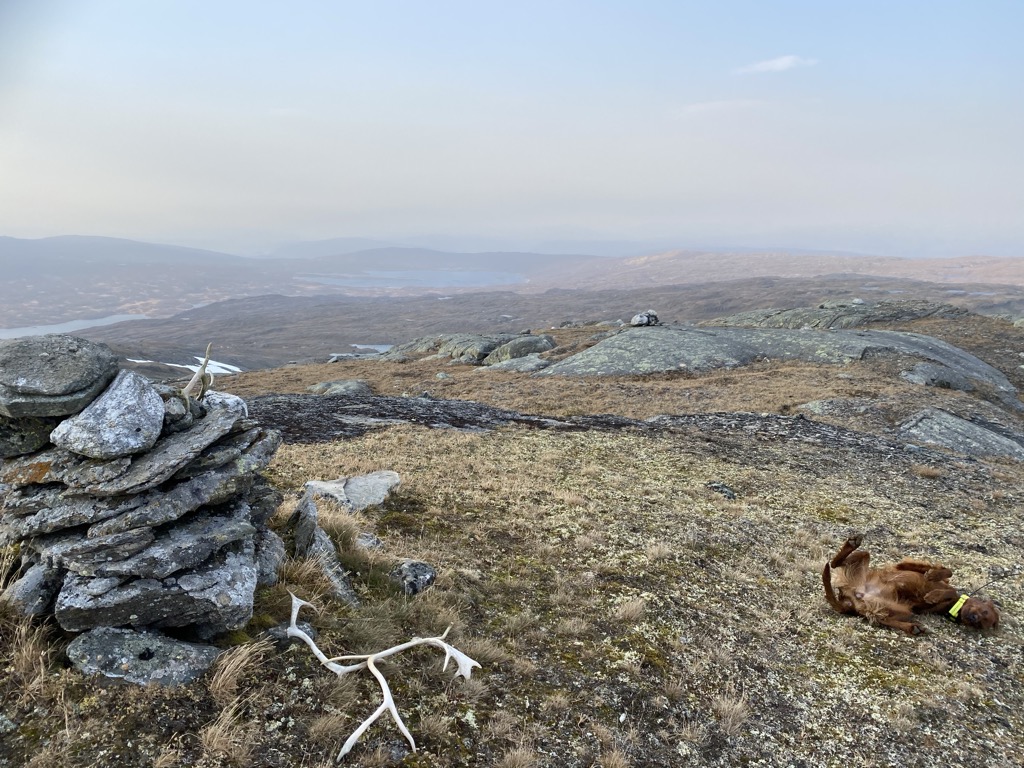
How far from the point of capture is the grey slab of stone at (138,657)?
4883 millimetres

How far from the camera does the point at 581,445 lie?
61.9 ft

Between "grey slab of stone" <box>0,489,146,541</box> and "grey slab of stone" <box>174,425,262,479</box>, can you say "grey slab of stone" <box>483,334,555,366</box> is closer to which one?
"grey slab of stone" <box>174,425,262,479</box>

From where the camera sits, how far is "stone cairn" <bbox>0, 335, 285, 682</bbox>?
5203 millimetres

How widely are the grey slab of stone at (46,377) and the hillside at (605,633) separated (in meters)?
2.16

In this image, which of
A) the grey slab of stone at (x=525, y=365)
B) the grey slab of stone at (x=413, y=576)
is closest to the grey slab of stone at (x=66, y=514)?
the grey slab of stone at (x=413, y=576)

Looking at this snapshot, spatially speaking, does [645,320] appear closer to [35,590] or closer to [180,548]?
[180,548]

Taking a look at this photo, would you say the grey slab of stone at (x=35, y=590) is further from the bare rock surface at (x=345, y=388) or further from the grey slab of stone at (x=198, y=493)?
the bare rock surface at (x=345, y=388)

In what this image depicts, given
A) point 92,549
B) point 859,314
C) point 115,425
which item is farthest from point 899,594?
point 859,314

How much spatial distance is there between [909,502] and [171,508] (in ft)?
57.1

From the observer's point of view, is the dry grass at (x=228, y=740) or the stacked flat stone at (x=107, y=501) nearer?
the dry grass at (x=228, y=740)

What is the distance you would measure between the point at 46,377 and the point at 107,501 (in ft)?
4.62

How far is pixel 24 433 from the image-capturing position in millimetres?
5816

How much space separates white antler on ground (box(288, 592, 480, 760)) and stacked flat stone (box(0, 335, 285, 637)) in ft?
2.04

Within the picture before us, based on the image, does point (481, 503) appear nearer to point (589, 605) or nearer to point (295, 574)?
point (589, 605)
